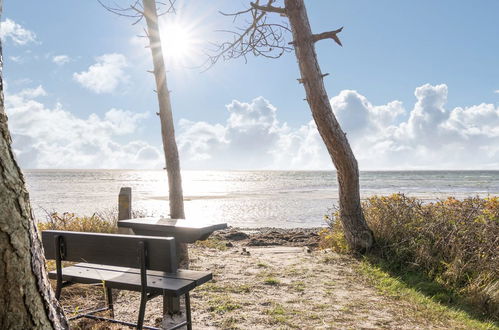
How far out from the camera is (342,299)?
5.16 meters

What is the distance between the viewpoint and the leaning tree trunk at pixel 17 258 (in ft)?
6.95

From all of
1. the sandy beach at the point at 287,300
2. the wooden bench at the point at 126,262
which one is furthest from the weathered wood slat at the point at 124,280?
the sandy beach at the point at 287,300

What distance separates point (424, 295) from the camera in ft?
17.3

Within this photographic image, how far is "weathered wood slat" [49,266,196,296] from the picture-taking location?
3391 mm

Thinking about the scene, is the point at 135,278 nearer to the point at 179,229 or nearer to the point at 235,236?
the point at 179,229

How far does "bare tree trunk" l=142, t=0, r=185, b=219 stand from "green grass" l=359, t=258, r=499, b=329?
3285 millimetres

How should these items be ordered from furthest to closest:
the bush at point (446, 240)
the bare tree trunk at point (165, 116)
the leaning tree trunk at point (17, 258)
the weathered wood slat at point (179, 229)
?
the bare tree trunk at point (165, 116)
the bush at point (446, 240)
the weathered wood slat at point (179, 229)
the leaning tree trunk at point (17, 258)

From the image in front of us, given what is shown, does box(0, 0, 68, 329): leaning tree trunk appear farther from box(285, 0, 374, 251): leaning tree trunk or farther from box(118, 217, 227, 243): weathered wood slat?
box(285, 0, 374, 251): leaning tree trunk

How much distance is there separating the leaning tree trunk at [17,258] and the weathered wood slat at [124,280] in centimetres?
116

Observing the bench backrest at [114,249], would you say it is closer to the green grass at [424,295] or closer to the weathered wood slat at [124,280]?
the weathered wood slat at [124,280]

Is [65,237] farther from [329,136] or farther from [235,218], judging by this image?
[235,218]

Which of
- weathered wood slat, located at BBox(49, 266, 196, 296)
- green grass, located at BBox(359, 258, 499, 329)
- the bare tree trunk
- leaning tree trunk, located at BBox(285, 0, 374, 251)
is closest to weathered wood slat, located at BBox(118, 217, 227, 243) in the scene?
weathered wood slat, located at BBox(49, 266, 196, 296)

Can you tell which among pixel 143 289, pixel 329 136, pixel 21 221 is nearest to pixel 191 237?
pixel 143 289

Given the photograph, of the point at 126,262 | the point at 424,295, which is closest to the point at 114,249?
the point at 126,262
